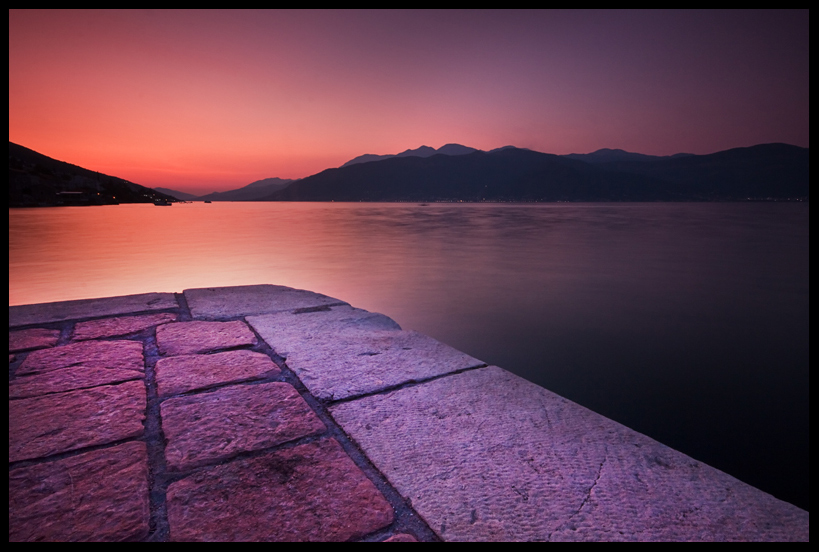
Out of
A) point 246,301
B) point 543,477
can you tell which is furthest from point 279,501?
point 246,301

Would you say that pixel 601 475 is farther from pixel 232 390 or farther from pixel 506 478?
pixel 232 390

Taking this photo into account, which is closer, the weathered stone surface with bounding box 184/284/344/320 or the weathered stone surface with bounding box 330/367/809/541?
the weathered stone surface with bounding box 330/367/809/541

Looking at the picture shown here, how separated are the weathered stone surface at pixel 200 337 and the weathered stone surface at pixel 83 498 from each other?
778 millimetres

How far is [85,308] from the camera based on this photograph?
8.23 ft

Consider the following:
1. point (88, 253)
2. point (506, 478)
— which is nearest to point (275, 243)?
point (88, 253)

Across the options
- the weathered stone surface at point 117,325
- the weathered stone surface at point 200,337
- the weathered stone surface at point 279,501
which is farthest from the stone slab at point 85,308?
the weathered stone surface at point 279,501

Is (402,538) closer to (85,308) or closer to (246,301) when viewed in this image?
(246,301)

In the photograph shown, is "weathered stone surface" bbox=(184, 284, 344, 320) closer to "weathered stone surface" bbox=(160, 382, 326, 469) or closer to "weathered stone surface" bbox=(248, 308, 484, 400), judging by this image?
"weathered stone surface" bbox=(248, 308, 484, 400)

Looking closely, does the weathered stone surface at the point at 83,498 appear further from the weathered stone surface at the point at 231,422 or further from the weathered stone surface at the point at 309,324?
the weathered stone surface at the point at 309,324

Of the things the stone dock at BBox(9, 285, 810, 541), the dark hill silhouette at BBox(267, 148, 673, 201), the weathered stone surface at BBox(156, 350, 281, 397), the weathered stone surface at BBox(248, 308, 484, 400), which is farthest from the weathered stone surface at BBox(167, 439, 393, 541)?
the dark hill silhouette at BBox(267, 148, 673, 201)

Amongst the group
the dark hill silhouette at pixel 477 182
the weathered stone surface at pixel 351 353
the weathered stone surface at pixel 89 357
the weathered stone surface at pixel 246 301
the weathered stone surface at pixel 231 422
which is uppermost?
the dark hill silhouette at pixel 477 182

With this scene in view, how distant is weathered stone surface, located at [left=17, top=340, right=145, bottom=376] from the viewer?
5.45 feet

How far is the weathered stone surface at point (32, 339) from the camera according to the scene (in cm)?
185
